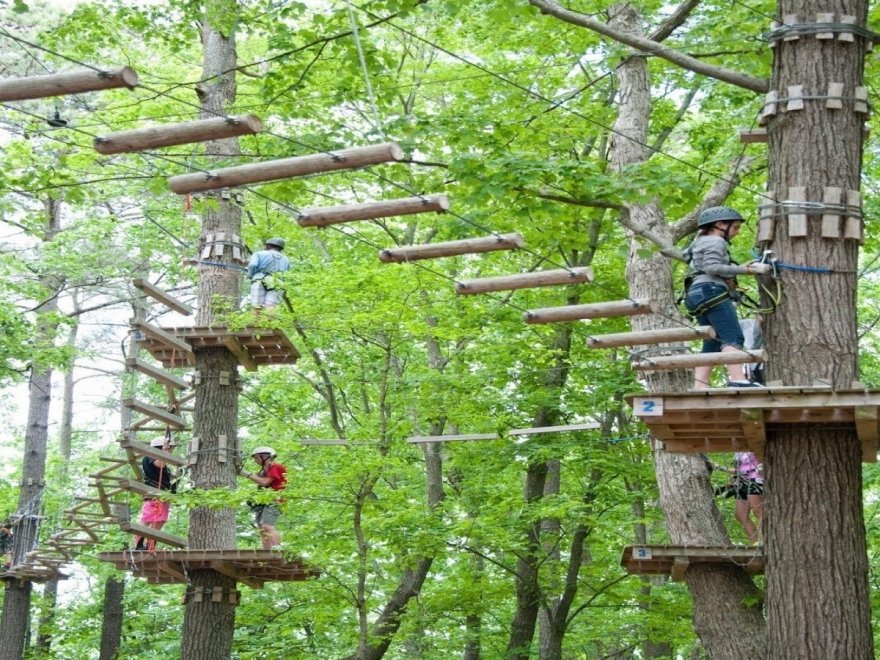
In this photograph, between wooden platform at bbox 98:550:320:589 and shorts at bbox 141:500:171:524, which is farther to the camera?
shorts at bbox 141:500:171:524

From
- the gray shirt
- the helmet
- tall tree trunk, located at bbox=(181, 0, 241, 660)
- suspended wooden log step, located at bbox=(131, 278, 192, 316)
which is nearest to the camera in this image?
the gray shirt

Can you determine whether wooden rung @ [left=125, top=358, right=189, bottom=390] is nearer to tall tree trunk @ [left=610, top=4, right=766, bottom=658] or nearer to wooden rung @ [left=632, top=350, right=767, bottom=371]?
tall tree trunk @ [left=610, top=4, right=766, bottom=658]

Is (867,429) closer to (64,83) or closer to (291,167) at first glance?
(291,167)

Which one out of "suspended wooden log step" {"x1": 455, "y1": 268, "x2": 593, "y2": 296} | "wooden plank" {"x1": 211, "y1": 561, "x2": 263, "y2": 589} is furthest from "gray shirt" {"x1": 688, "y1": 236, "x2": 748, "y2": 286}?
"wooden plank" {"x1": 211, "y1": 561, "x2": 263, "y2": 589}

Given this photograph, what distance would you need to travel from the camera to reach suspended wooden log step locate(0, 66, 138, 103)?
201 inches

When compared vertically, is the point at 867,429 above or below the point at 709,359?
below

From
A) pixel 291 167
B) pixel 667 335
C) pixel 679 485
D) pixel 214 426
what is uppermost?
pixel 291 167

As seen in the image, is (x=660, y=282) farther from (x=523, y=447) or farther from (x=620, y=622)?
(x=620, y=622)

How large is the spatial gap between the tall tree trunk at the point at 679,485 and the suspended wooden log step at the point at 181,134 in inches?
175

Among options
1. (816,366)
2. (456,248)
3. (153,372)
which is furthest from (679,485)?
(153,372)

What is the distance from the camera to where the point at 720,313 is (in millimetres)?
7844

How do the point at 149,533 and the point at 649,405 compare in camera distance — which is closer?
the point at 649,405

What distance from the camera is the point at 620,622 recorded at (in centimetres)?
1661

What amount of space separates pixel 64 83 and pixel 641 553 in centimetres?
623
